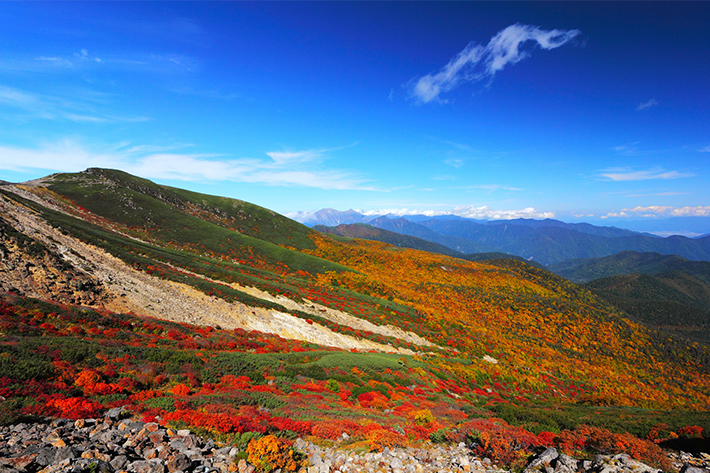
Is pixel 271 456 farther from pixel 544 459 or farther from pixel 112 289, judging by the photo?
pixel 112 289

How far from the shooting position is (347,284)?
7131 centimetres

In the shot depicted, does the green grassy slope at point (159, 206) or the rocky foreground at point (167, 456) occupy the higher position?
the green grassy slope at point (159, 206)

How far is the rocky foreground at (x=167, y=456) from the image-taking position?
6.94 meters

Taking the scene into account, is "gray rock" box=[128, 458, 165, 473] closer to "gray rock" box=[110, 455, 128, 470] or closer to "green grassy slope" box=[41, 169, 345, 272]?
"gray rock" box=[110, 455, 128, 470]

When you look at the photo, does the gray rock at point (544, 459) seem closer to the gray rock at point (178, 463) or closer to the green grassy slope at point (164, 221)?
the gray rock at point (178, 463)

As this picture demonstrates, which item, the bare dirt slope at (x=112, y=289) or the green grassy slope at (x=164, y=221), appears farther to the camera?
the green grassy slope at (x=164, y=221)

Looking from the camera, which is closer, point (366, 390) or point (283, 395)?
point (283, 395)

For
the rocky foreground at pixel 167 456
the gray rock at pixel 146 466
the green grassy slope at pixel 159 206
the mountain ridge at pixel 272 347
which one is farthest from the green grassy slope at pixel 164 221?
the gray rock at pixel 146 466

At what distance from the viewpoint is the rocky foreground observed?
6.94m

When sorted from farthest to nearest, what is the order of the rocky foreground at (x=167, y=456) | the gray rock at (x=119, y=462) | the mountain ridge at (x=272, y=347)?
the mountain ridge at (x=272, y=347)
the gray rock at (x=119, y=462)
the rocky foreground at (x=167, y=456)

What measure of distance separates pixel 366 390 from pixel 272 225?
112068 mm

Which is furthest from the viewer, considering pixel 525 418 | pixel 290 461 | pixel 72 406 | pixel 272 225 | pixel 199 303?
pixel 272 225

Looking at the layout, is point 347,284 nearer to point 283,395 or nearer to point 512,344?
point 512,344

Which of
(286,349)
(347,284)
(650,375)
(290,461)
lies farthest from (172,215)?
(650,375)
